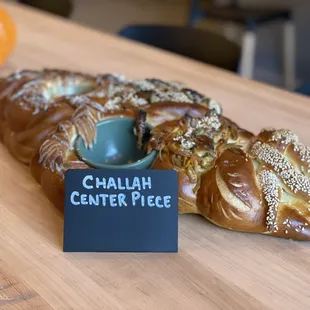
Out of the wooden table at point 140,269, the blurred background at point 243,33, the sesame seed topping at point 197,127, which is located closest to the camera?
the wooden table at point 140,269

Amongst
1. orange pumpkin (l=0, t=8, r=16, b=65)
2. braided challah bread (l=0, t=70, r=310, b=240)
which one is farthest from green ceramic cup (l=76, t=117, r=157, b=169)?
orange pumpkin (l=0, t=8, r=16, b=65)

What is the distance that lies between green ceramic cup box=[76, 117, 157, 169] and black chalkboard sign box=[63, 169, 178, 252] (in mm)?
153

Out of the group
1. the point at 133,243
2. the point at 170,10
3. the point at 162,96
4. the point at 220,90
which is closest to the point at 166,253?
the point at 133,243

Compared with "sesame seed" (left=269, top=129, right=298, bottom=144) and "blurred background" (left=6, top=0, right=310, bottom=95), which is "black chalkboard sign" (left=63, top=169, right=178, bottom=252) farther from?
"blurred background" (left=6, top=0, right=310, bottom=95)

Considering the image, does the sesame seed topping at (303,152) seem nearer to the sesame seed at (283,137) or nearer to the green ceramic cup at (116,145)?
the sesame seed at (283,137)

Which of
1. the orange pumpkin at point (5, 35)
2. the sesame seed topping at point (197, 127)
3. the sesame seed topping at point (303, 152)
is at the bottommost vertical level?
the sesame seed topping at point (303, 152)

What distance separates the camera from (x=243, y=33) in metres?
3.13

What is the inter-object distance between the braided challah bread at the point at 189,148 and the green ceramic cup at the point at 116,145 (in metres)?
0.01

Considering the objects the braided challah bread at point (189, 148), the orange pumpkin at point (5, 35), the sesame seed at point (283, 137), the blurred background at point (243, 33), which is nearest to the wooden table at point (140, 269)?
the braided challah bread at point (189, 148)

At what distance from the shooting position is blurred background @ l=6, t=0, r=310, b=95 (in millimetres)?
1847

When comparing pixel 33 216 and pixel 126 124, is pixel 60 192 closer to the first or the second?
pixel 33 216

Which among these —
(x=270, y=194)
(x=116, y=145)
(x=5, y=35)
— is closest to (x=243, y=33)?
(x=5, y=35)

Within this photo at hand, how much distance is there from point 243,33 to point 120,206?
99.2 inches

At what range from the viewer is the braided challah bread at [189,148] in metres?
0.80
